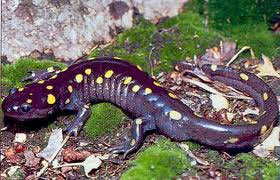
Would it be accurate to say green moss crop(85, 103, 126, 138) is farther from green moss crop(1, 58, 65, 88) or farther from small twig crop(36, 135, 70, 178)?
green moss crop(1, 58, 65, 88)

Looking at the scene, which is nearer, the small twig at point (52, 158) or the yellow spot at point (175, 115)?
the small twig at point (52, 158)

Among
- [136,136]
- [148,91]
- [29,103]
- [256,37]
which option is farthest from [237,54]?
[29,103]

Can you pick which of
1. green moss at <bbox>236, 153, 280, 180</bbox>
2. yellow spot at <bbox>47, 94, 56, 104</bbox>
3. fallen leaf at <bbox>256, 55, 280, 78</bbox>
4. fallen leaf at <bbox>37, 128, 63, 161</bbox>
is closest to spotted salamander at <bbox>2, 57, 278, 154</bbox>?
yellow spot at <bbox>47, 94, 56, 104</bbox>

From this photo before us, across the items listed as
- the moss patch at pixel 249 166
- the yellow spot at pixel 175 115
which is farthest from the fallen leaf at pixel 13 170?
the moss patch at pixel 249 166

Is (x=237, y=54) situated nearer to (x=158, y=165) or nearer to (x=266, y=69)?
(x=266, y=69)

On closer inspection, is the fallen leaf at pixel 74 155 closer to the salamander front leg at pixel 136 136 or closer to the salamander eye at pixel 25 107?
the salamander front leg at pixel 136 136

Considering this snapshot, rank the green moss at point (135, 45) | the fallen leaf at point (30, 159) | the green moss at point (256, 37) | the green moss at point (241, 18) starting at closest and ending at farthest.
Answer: the fallen leaf at point (30, 159), the green moss at point (135, 45), the green moss at point (256, 37), the green moss at point (241, 18)
